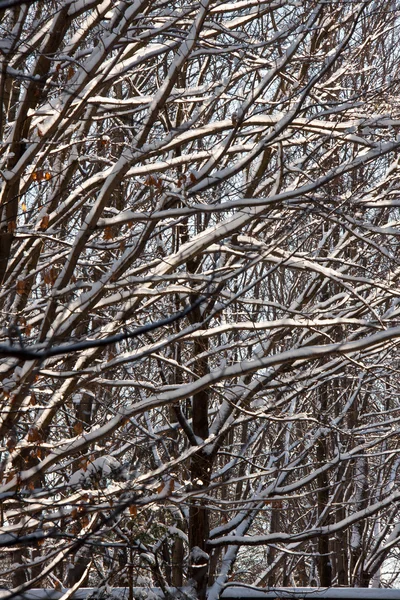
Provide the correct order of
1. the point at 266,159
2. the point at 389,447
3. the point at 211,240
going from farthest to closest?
the point at 389,447
the point at 266,159
the point at 211,240

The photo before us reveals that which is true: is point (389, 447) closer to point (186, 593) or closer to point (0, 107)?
point (186, 593)

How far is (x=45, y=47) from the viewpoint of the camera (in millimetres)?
4004

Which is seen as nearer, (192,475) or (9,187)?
(9,187)

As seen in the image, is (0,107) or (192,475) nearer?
(0,107)

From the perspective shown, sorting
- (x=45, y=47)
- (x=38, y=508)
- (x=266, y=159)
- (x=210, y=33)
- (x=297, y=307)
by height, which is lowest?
(x=38, y=508)

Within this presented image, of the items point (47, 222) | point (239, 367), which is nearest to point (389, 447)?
point (239, 367)

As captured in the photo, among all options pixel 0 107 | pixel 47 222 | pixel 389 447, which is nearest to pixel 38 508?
pixel 47 222

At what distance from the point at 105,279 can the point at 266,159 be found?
2710 mm

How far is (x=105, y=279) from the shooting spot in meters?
4.18

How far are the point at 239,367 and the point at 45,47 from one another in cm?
222

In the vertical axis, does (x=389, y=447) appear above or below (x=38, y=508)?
above

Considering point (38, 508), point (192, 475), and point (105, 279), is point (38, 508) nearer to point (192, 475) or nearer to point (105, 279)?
point (105, 279)

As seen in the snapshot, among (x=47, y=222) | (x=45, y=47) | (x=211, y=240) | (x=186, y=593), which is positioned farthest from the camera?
(x=186, y=593)

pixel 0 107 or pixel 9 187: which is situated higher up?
pixel 0 107
